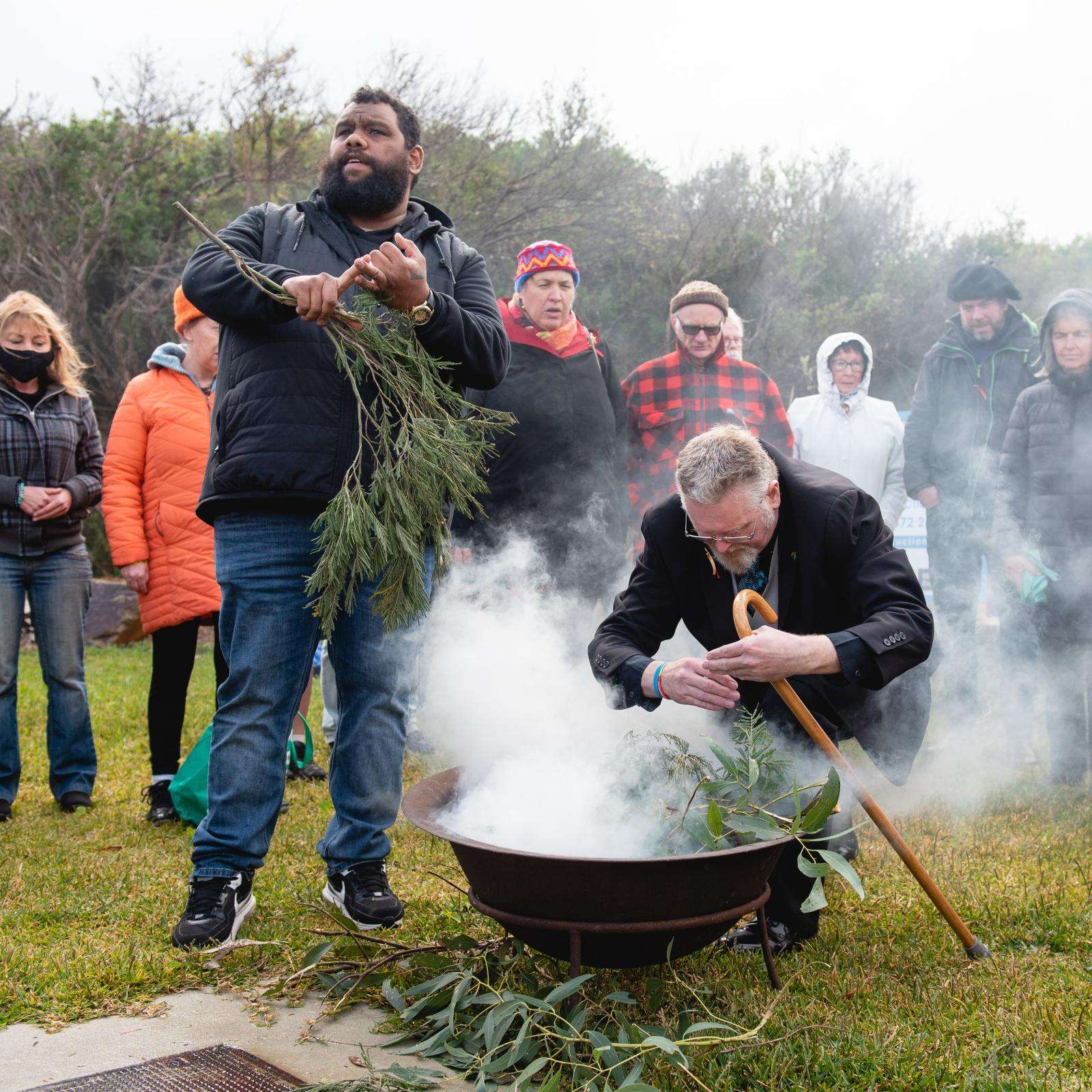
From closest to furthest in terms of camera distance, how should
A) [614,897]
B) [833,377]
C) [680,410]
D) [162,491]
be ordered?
[614,897], [162,491], [680,410], [833,377]

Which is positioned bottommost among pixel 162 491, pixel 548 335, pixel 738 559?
pixel 162 491

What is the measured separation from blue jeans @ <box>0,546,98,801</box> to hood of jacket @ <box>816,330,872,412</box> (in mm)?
3882

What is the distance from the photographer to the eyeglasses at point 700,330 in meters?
5.03

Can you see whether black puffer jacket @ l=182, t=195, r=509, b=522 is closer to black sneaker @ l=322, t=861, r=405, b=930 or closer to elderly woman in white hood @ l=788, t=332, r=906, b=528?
black sneaker @ l=322, t=861, r=405, b=930

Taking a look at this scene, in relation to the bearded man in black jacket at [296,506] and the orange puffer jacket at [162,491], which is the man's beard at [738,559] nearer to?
the bearded man in black jacket at [296,506]

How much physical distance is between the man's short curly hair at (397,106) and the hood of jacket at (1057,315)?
307 centimetres

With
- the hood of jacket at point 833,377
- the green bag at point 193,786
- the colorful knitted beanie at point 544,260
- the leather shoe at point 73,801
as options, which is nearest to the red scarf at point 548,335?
the colorful knitted beanie at point 544,260

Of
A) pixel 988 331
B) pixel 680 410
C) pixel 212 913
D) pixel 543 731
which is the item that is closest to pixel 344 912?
pixel 212 913

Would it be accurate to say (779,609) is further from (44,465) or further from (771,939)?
(44,465)

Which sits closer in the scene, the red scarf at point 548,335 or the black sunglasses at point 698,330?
the red scarf at point 548,335

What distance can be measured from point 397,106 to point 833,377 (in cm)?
352

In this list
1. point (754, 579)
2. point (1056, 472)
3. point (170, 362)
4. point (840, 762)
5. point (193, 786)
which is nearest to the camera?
point (840, 762)

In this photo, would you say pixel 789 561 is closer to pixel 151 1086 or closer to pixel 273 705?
pixel 273 705

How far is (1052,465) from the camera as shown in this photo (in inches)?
193
